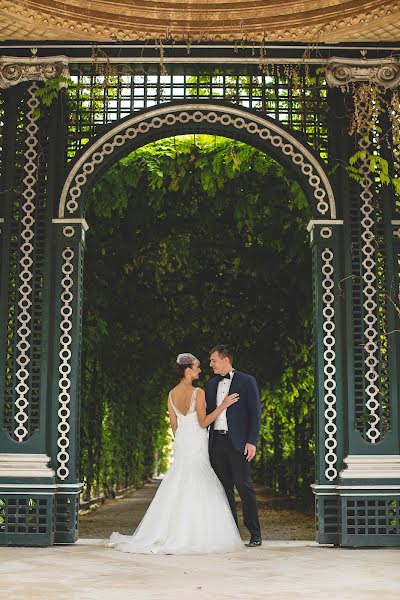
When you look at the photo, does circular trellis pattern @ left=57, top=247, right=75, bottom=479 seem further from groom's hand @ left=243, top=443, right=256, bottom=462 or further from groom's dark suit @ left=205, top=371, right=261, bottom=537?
groom's hand @ left=243, top=443, right=256, bottom=462

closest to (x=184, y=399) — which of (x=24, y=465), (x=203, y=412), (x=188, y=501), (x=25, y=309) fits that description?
(x=203, y=412)

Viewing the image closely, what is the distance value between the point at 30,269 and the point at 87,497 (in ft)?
21.8

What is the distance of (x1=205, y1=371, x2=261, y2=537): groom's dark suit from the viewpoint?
24.2ft

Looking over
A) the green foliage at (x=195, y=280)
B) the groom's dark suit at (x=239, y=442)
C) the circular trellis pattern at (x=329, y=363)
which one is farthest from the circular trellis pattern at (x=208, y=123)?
the groom's dark suit at (x=239, y=442)

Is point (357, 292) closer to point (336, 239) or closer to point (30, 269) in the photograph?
point (336, 239)

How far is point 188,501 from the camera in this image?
7.26 m

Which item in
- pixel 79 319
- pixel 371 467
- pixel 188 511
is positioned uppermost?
pixel 79 319

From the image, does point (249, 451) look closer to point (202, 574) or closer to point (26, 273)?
point (202, 574)

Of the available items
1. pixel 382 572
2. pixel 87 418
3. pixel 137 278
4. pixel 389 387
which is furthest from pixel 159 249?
pixel 382 572

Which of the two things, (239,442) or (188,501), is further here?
(239,442)

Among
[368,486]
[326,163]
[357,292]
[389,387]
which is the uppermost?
[326,163]

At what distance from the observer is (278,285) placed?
41.6ft

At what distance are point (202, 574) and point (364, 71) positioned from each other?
16.6 ft

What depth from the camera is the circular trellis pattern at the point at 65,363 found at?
7.57 m
